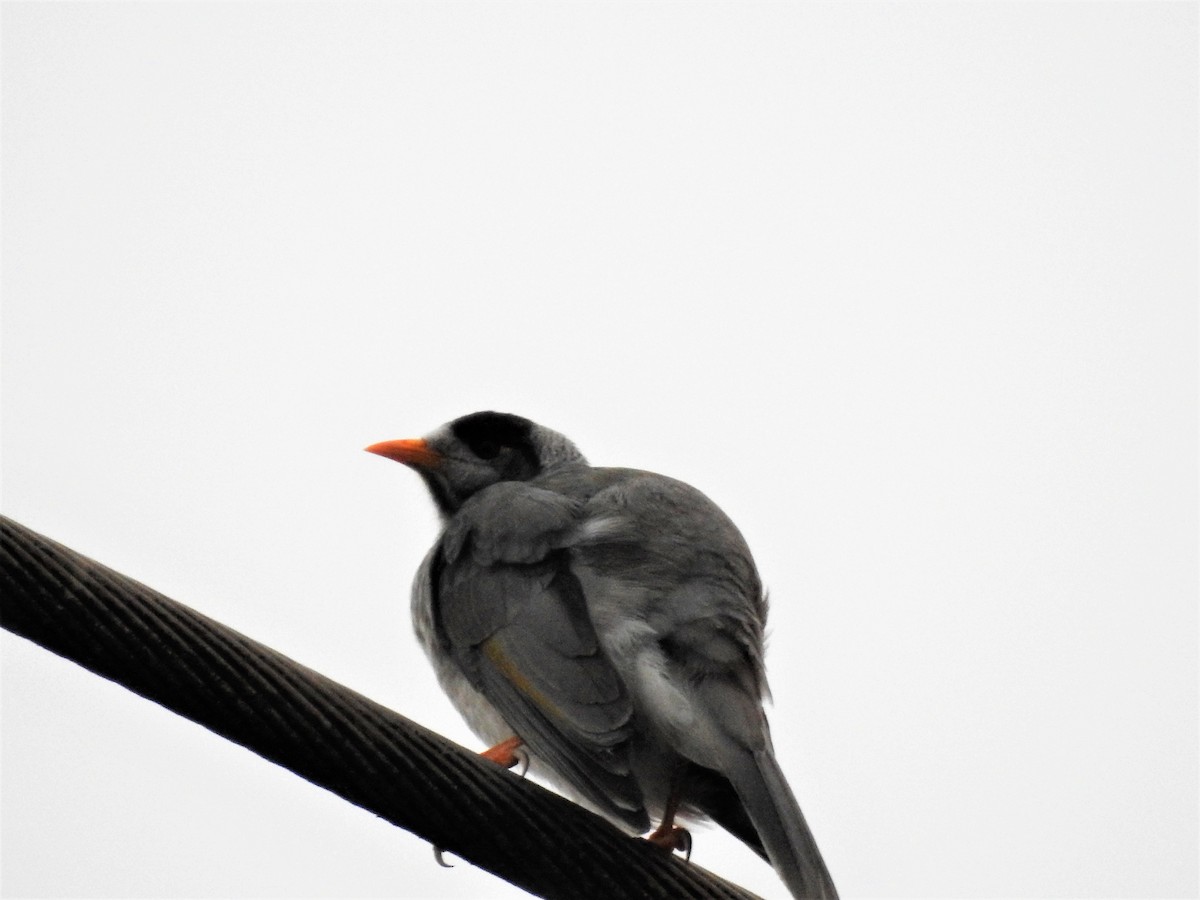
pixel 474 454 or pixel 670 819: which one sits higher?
pixel 474 454

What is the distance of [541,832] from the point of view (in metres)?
3.64

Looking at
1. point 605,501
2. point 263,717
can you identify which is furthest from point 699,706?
point 263,717

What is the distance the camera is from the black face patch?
7523 mm

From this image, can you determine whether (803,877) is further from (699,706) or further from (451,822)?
(451,822)

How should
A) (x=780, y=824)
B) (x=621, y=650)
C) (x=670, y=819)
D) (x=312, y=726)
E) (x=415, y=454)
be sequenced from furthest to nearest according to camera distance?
(x=415, y=454) → (x=621, y=650) → (x=670, y=819) → (x=780, y=824) → (x=312, y=726)

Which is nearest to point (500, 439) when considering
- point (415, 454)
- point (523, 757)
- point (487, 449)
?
point (487, 449)

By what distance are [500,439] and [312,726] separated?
4.31 meters

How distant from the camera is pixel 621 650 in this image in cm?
496

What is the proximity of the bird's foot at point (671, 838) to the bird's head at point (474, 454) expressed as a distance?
8.85 feet

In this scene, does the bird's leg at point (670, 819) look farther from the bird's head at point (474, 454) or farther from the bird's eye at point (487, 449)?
the bird's eye at point (487, 449)

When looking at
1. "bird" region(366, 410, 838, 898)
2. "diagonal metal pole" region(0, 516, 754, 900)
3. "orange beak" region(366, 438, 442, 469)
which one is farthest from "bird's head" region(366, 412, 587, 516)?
"diagonal metal pole" region(0, 516, 754, 900)

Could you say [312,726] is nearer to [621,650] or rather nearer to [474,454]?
[621,650]

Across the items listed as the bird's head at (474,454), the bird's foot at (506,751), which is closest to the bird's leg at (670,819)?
the bird's foot at (506,751)

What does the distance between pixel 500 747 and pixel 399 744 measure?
195 cm
